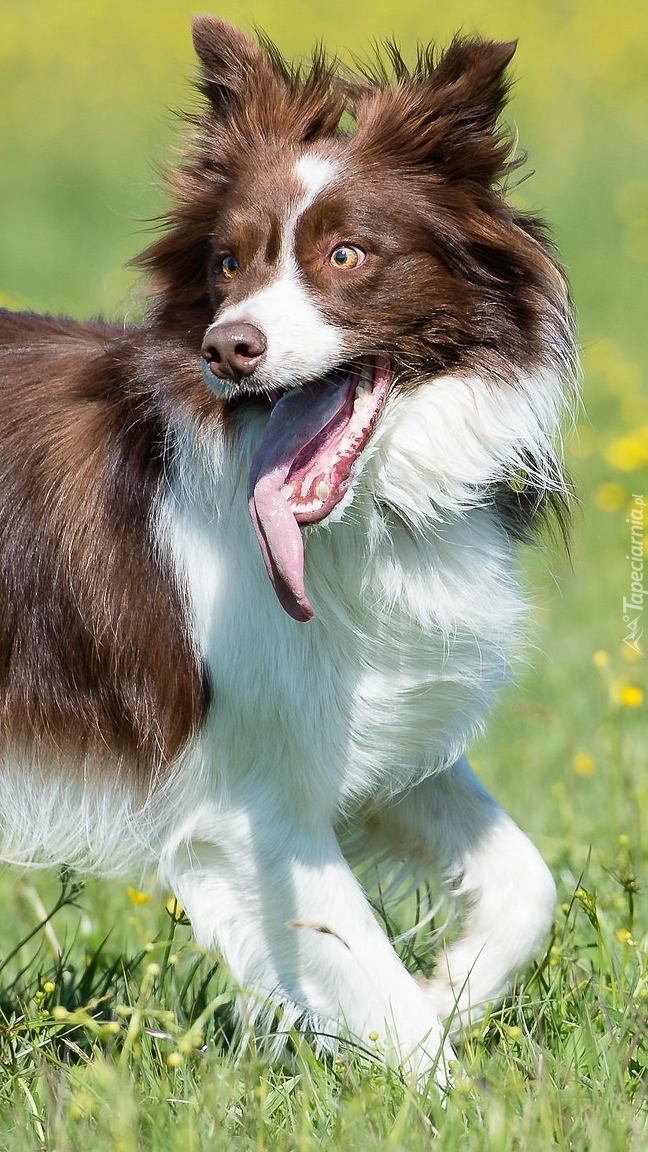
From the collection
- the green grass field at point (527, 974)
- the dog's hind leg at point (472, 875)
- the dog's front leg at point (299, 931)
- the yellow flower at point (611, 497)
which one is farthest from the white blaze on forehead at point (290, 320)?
the yellow flower at point (611, 497)

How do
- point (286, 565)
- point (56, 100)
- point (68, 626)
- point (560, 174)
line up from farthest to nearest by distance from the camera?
point (56, 100)
point (560, 174)
point (68, 626)
point (286, 565)

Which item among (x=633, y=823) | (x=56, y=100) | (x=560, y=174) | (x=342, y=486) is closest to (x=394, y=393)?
(x=342, y=486)

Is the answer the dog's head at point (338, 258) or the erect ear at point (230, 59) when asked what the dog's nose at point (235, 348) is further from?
the erect ear at point (230, 59)

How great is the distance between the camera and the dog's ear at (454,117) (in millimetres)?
3424

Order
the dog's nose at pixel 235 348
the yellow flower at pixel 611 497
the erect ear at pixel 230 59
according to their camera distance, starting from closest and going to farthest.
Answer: the dog's nose at pixel 235 348, the erect ear at pixel 230 59, the yellow flower at pixel 611 497

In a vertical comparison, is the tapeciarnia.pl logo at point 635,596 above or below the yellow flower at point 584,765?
above

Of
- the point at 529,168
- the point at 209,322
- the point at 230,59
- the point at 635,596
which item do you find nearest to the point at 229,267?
the point at 209,322

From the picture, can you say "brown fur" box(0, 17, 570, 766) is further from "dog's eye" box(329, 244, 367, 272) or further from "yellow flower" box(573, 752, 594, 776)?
"yellow flower" box(573, 752, 594, 776)

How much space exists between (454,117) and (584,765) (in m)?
2.85

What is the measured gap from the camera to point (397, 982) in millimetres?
3389

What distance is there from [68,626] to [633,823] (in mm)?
2349

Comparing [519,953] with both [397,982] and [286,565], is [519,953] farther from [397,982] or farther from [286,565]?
[286,565]

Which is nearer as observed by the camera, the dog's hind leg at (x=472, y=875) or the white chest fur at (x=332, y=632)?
the white chest fur at (x=332, y=632)

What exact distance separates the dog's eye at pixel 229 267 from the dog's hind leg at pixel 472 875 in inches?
58.4
